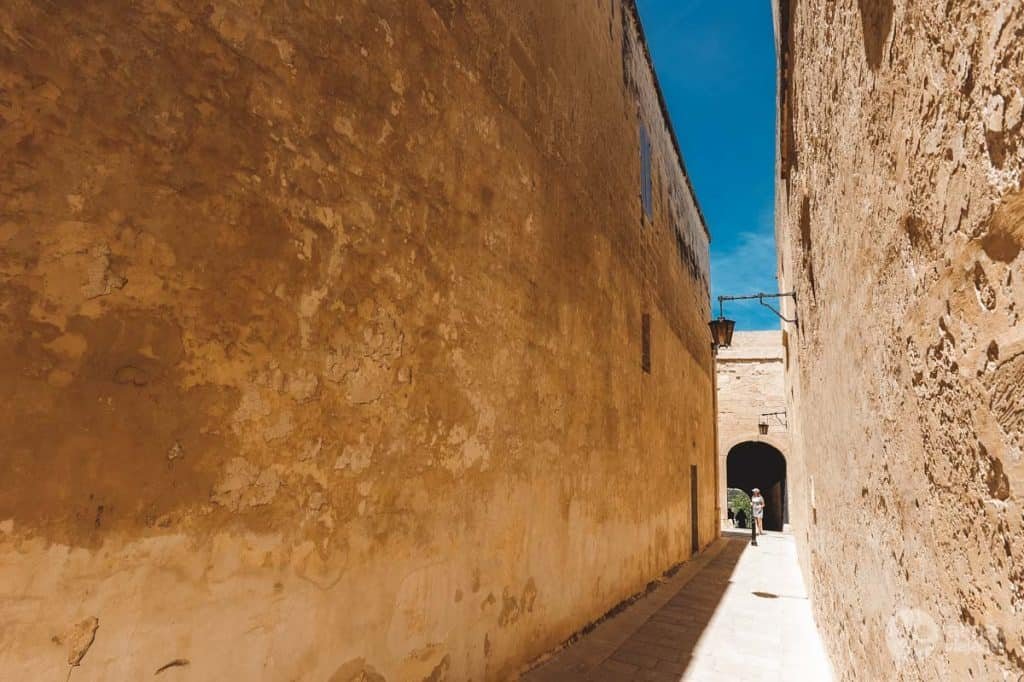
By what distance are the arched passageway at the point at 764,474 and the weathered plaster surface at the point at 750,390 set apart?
4272mm

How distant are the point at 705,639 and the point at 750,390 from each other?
45.5 feet

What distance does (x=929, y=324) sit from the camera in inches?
56.0

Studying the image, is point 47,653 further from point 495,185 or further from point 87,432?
point 495,185

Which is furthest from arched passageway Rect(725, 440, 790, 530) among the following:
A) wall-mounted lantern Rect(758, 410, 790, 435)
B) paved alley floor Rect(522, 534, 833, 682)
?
paved alley floor Rect(522, 534, 833, 682)

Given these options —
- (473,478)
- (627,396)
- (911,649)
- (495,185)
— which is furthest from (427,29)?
(627,396)

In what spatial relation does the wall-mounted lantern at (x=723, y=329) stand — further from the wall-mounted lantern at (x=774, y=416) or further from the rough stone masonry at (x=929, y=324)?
the wall-mounted lantern at (x=774, y=416)

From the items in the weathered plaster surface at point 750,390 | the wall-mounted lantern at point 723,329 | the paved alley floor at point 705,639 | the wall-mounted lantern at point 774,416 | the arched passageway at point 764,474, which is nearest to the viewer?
the paved alley floor at point 705,639

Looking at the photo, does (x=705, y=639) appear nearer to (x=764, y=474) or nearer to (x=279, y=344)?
(x=279, y=344)

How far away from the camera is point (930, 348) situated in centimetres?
142

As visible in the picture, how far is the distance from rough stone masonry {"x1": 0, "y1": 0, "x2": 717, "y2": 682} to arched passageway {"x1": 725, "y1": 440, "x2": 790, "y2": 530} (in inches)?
782

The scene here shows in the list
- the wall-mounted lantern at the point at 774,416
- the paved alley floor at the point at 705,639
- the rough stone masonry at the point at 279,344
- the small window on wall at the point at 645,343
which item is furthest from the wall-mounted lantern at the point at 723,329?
the wall-mounted lantern at the point at 774,416

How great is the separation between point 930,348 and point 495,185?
112 inches

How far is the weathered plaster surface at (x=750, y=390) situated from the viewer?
17188mm

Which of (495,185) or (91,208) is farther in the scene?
(495,185)
